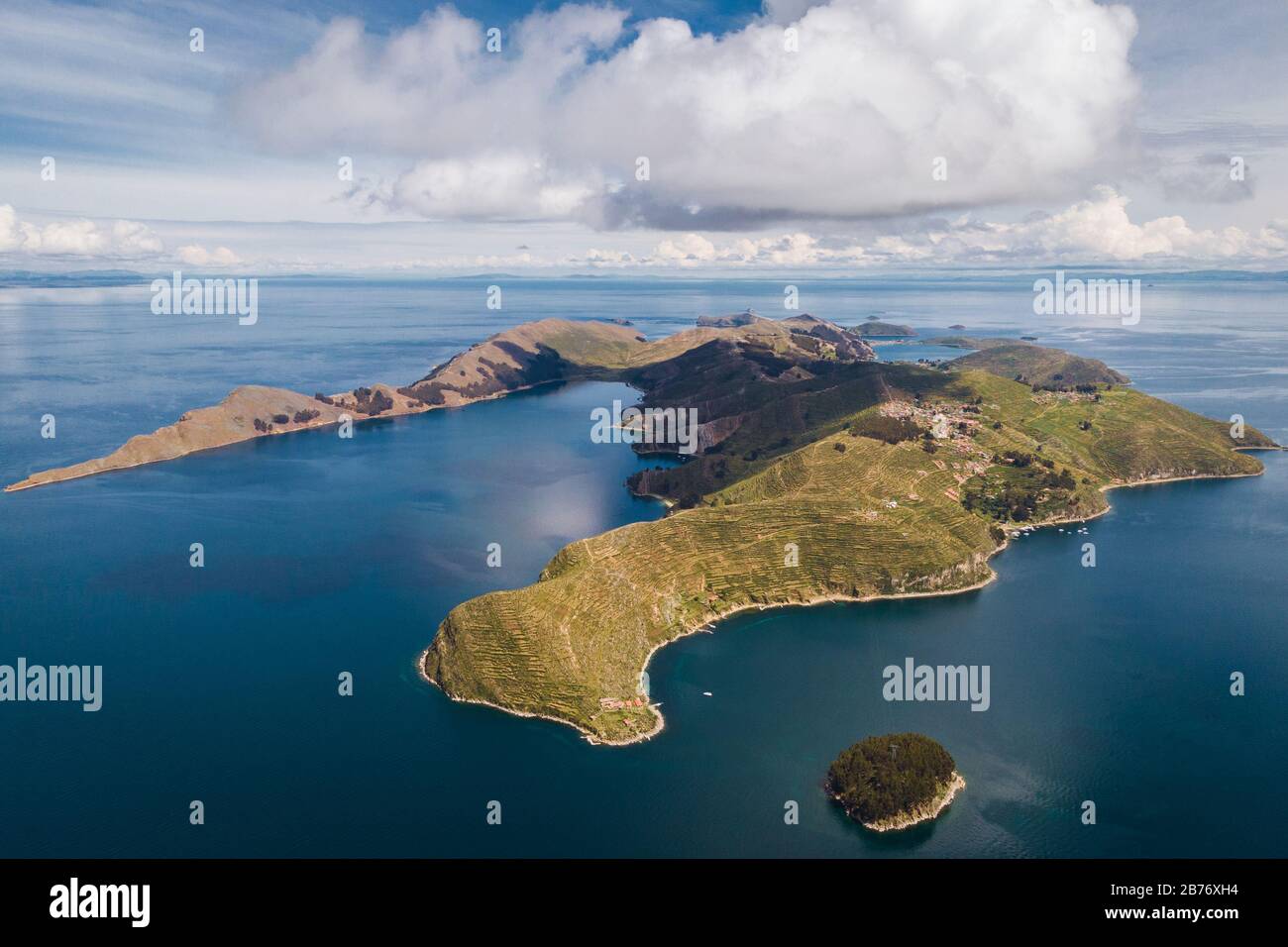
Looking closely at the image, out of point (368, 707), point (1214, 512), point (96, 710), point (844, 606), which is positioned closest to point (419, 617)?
point (368, 707)

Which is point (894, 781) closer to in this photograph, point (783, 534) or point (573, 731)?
point (573, 731)

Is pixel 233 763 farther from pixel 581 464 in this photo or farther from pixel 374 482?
pixel 581 464

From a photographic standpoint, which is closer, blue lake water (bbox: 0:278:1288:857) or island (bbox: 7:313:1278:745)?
blue lake water (bbox: 0:278:1288:857)

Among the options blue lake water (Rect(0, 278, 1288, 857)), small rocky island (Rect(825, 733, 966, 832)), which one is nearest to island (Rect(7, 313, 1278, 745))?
blue lake water (Rect(0, 278, 1288, 857))

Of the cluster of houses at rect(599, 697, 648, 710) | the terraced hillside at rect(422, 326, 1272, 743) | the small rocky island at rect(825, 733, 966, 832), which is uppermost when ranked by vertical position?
the terraced hillside at rect(422, 326, 1272, 743)

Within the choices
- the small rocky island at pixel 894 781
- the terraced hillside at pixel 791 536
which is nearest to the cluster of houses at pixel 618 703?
the terraced hillside at pixel 791 536

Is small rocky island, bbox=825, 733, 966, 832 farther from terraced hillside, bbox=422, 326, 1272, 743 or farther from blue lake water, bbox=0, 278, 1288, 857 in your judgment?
terraced hillside, bbox=422, 326, 1272, 743

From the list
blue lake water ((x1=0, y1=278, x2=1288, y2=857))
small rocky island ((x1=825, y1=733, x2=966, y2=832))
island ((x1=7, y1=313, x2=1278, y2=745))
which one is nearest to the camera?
blue lake water ((x1=0, y1=278, x2=1288, y2=857))
